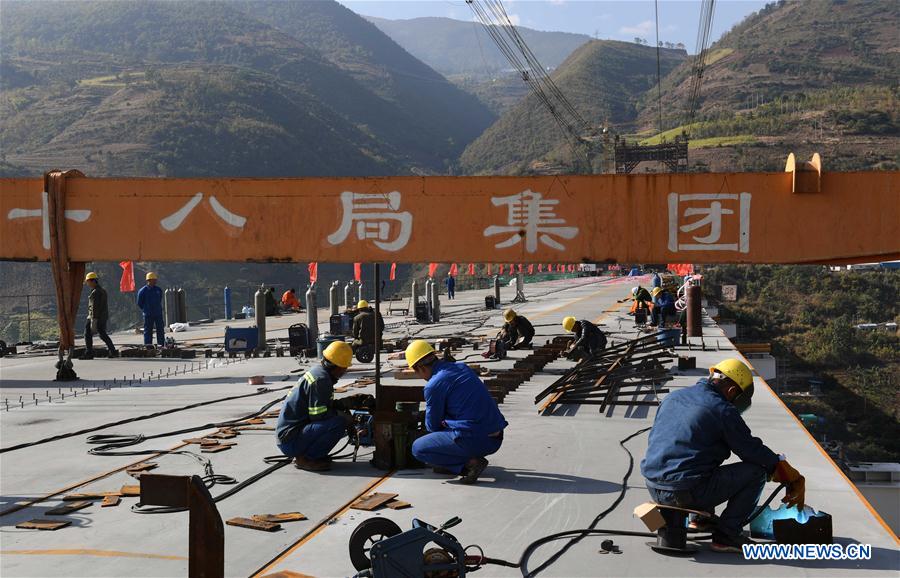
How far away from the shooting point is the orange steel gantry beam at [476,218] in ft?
33.8

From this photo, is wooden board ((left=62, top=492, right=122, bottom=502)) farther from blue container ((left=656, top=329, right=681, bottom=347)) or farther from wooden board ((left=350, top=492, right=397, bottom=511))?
blue container ((left=656, top=329, right=681, bottom=347))

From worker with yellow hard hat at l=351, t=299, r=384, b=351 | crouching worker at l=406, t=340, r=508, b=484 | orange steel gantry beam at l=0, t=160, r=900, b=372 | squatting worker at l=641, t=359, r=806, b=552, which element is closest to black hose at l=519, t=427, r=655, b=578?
squatting worker at l=641, t=359, r=806, b=552

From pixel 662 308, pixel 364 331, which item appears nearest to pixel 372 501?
pixel 364 331

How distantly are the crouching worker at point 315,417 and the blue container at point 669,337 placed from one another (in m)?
12.9

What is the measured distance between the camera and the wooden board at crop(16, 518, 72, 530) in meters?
7.59

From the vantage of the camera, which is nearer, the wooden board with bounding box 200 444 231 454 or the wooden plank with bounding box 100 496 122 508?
the wooden plank with bounding box 100 496 122 508

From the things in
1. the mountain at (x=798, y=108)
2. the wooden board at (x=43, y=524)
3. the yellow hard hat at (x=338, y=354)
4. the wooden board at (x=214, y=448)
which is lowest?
the wooden board at (x=214, y=448)

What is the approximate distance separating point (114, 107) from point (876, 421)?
13316 centimetres

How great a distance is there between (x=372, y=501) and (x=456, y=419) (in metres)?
1.22

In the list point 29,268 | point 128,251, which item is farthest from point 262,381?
point 29,268

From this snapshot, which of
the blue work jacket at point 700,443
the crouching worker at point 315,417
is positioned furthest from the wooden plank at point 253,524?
the blue work jacket at point 700,443

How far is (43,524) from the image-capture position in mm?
7652

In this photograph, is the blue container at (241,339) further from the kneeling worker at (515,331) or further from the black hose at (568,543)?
the black hose at (568,543)
